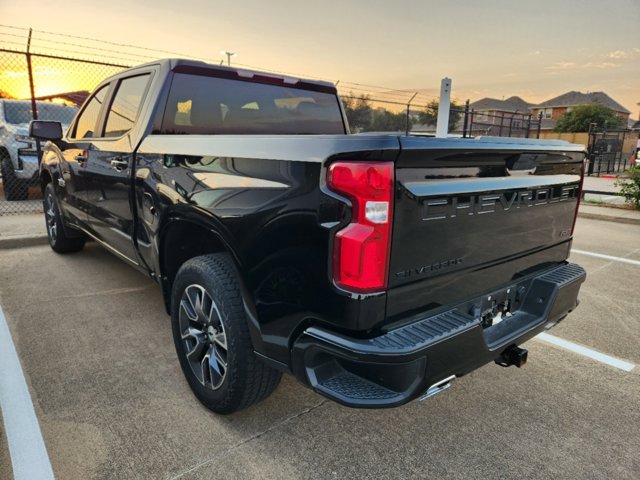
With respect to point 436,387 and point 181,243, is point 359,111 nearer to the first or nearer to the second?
point 181,243

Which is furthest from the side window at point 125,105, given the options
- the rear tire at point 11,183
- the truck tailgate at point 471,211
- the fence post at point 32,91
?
the rear tire at point 11,183

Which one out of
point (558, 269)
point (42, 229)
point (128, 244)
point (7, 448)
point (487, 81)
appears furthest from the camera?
point (487, 81)

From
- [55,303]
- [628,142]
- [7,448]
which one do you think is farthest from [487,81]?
[628,142]

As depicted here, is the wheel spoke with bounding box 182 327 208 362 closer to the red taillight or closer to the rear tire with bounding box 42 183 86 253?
the red taillight

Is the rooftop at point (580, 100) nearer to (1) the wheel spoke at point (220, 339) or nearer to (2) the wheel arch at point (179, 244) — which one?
(2) the wheel arch at point (179, 244)

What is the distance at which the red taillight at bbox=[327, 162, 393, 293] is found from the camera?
164 centimetres

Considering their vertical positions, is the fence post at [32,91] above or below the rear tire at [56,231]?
above

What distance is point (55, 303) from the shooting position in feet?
13.4

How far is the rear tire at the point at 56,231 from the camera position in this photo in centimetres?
533

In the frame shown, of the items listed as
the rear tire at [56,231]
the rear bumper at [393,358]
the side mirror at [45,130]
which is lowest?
the rear tire at [56,231]

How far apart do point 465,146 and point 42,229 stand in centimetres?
664

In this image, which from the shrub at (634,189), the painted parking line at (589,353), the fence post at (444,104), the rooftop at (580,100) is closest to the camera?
the painted parking line at (589,353)

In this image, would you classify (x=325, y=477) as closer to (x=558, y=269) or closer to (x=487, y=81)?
(x=558, y=269)

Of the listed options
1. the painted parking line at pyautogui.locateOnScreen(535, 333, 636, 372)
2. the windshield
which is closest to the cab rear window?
the painted parking line at pyautogui.locateOnScreen(535, 333, 636, 372)
